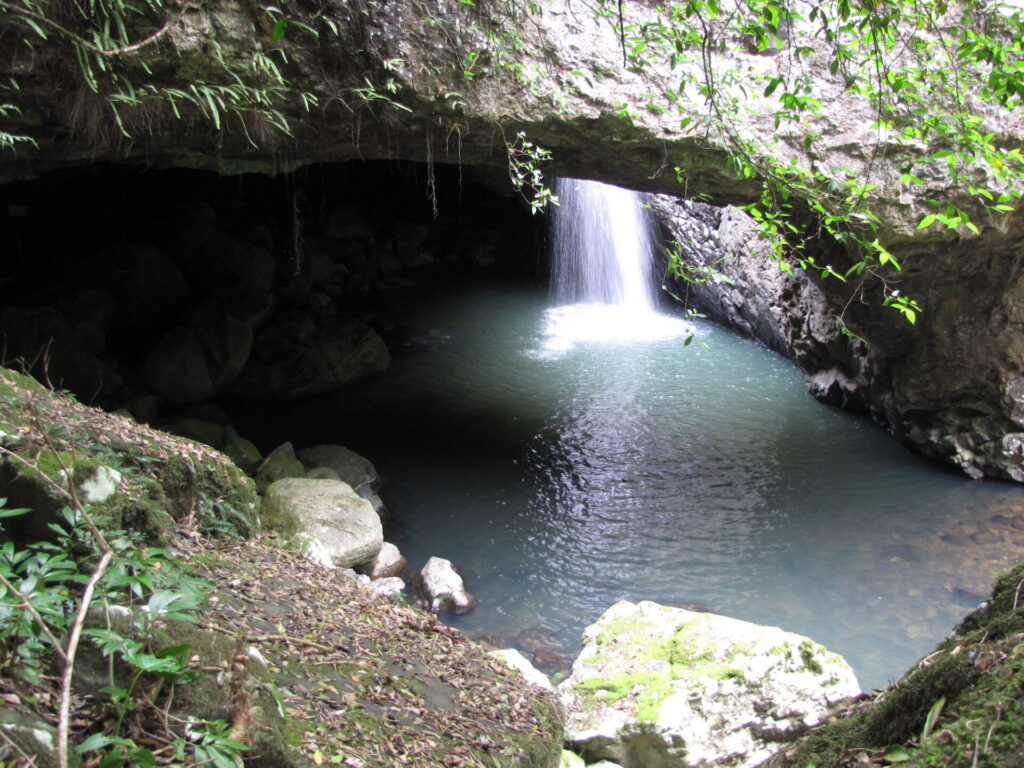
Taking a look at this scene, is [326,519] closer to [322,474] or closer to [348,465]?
[322,474]

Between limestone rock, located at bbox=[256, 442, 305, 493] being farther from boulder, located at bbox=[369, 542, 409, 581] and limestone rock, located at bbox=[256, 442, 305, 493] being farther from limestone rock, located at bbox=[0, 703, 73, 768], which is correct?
limestone rock, located at bbox=[0, 703, 73, 768]

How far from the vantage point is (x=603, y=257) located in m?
15.7

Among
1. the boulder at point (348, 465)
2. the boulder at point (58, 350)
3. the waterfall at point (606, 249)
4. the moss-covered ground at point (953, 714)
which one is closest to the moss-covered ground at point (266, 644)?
the moss-covered ground at point (953, 714)

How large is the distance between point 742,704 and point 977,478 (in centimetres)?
574

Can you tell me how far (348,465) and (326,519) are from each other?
1735 mm

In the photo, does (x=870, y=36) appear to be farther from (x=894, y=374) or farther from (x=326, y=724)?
(x=894, y=374)

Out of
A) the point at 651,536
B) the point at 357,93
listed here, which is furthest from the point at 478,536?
the point at 357,93

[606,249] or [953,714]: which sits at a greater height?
[606,249]

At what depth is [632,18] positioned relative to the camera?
212 inches

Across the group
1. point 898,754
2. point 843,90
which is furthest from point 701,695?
point 843,90

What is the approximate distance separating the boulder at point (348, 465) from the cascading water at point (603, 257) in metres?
7.35

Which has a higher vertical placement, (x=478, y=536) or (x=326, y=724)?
(x=326, y=724)

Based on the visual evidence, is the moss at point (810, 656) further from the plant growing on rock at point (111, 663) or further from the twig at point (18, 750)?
the twig at point (18, 750)

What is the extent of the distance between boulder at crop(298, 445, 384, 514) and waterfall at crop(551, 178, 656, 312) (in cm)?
853
